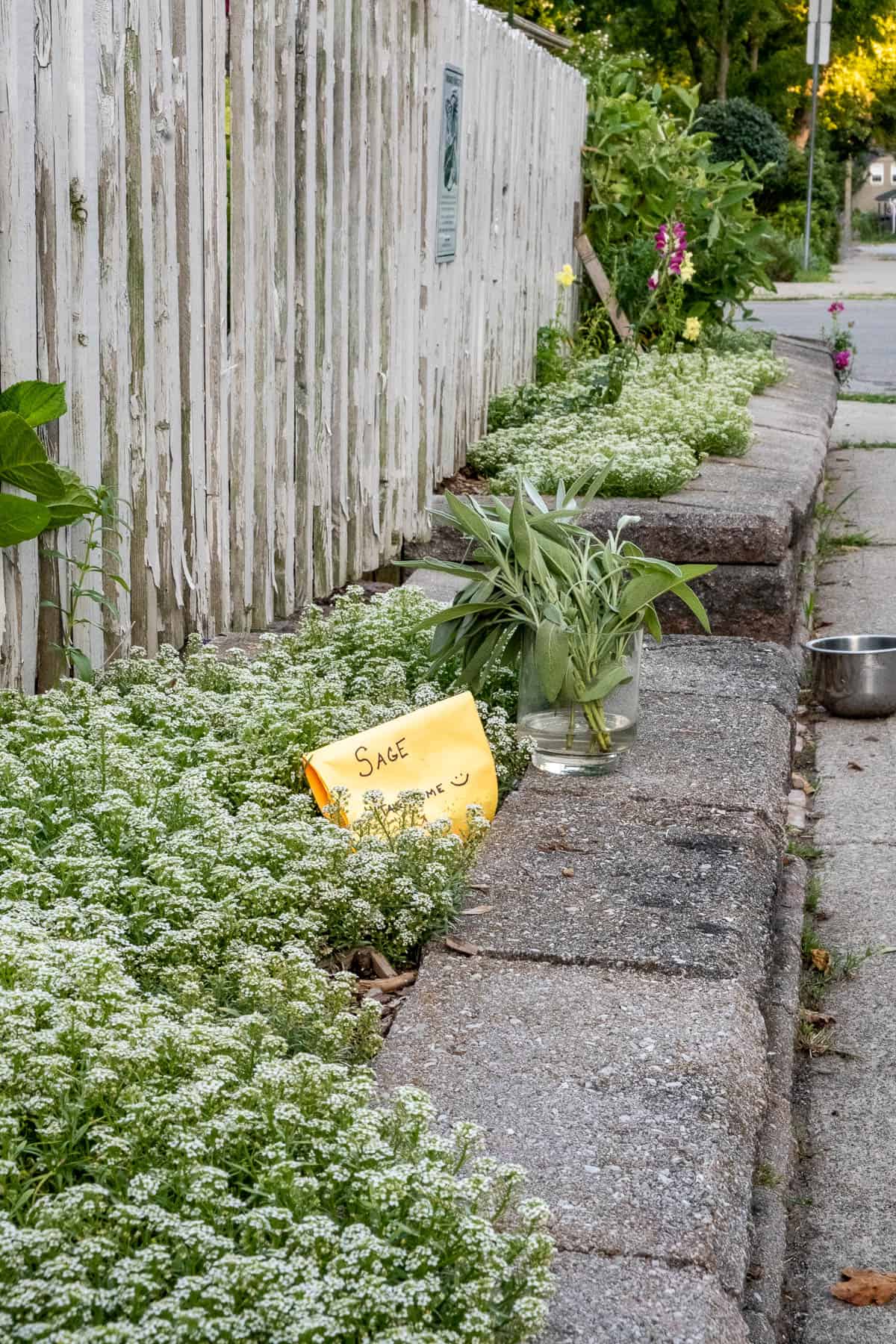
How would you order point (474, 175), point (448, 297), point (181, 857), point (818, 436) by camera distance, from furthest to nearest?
1. point (818, 436)
2. point (474, 175)
3. point (448, 297)
4. point (181, 857)

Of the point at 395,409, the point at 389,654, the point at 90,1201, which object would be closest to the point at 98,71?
the point at 389,654

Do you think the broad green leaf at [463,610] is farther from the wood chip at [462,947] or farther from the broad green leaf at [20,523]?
the wood chip at [462,947]

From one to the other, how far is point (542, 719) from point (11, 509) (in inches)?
40.5

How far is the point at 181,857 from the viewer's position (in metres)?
2.24

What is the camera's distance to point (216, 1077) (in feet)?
5.21

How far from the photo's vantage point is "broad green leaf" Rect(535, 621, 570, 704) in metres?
2.79

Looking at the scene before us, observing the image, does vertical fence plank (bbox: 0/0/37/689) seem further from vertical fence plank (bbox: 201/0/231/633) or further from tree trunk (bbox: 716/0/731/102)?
tree trunk (bbox: 716/0/731/102)

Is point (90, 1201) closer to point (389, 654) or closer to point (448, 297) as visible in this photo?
point (389, 654)

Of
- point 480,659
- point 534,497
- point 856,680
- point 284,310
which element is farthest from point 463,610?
point 856,680

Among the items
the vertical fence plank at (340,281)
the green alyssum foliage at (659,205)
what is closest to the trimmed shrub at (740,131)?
the green alyssum foliage at (659,205)

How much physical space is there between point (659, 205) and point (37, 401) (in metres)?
7.32

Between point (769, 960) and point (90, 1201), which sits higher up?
point (90, 1201)

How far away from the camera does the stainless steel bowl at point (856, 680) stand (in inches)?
186

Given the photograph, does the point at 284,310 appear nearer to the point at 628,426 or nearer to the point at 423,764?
Result: the point at 423,764
